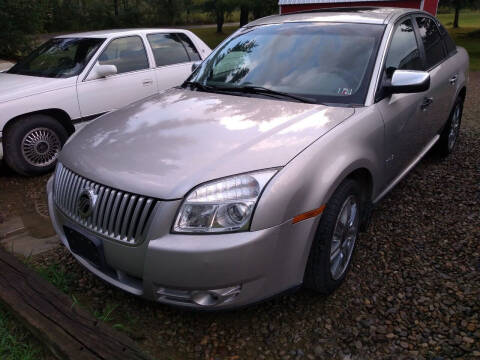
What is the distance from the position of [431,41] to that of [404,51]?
2.94ft

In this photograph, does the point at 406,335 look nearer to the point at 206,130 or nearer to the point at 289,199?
the point at 289,199

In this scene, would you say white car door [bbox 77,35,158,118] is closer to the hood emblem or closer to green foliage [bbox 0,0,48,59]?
the hood emblem

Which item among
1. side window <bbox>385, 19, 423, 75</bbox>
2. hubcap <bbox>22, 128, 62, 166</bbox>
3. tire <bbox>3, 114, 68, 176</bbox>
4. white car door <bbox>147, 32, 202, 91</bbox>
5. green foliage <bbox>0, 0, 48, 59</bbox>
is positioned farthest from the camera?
green foliage <bbox>0, 0, 48, 59</bbox>

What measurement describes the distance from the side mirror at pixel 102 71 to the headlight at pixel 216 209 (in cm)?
350

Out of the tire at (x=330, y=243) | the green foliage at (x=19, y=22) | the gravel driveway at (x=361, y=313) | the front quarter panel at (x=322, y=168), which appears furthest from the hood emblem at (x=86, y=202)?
the green foliage at (x=19, y=22)

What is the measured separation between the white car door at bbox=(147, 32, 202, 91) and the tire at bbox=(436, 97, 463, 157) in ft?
11.4

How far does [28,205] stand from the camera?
13.6 ft

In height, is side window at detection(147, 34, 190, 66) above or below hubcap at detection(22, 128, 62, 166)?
above

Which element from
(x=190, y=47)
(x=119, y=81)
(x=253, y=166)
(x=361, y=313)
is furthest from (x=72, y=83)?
(x=361, y=313)

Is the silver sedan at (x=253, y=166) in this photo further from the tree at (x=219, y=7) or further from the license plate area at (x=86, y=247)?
the tree at (x=219, y=7)

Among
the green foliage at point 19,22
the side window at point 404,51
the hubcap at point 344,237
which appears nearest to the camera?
the hubcap at point 344,237

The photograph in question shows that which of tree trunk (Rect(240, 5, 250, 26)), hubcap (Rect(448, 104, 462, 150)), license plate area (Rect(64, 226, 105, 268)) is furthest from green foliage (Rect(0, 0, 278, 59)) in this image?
license plate area (Rect(64, 226, 105, 268))

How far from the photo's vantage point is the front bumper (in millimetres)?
1963

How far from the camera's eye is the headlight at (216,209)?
6.56 ft
